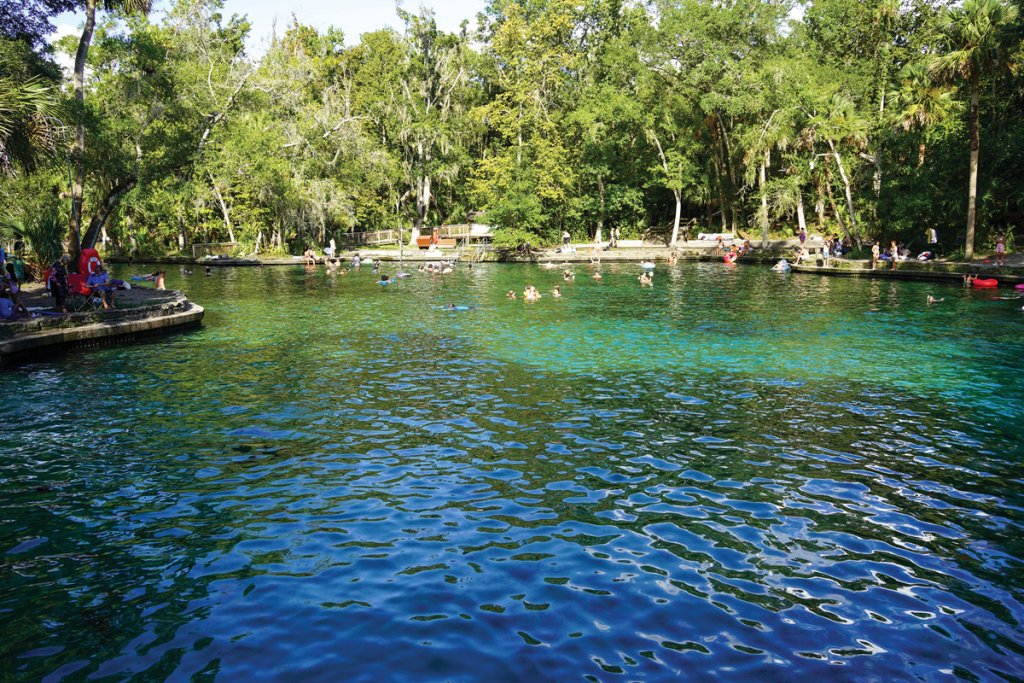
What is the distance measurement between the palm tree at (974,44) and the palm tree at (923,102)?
2.29 m

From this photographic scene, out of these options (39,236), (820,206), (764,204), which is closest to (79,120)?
(39,236)

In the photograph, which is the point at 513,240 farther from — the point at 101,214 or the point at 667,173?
the point at 101,214

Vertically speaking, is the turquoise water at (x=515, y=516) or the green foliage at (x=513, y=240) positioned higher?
the green foliage at (x=513, y=240)

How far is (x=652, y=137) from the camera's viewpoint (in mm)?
64000

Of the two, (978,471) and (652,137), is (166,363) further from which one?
(652,137)

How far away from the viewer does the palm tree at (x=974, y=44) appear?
37.6m

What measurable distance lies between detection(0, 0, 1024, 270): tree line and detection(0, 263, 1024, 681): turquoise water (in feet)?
94.3

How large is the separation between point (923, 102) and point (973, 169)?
5.86 m

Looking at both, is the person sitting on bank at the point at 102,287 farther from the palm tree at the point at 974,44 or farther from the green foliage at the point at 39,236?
the palm tree at the point at 974,44

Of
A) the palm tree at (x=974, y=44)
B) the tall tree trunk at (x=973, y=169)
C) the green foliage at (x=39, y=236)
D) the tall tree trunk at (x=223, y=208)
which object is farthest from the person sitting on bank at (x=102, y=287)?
the tall tree trunk at (x=973, y=169)

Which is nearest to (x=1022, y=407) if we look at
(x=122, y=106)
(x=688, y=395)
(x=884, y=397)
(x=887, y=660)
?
(x=884, y=397)

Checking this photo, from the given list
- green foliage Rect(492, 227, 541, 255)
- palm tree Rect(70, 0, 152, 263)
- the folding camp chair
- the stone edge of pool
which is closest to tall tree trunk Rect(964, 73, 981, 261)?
green foliage Rect(492, 227, 541, 255)

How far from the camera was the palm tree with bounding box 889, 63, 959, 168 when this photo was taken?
42853 millimetres

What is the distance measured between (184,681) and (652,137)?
207ft
